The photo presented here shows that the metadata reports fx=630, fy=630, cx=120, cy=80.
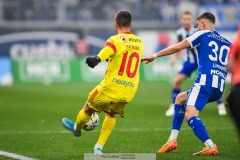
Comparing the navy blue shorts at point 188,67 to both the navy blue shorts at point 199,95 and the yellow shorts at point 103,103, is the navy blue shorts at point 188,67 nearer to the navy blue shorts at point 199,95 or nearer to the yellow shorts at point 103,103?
the navy blue shorts at point 199,95

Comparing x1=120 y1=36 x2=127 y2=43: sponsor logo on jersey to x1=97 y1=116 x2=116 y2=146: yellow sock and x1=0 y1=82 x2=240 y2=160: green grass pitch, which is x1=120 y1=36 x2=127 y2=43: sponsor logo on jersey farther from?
x1=0 y1=82 x2=240 y2=160: green grass pitch

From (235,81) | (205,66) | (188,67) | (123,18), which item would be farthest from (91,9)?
(235,81)

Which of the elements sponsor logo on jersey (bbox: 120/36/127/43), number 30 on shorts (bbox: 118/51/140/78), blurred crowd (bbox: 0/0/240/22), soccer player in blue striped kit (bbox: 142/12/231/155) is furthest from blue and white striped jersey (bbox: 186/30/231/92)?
blurred crowd (bbox: 0/0/240/22)

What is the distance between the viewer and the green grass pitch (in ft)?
30.5

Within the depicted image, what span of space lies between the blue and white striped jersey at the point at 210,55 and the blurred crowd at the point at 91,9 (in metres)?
21.3

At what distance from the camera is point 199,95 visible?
8727mm

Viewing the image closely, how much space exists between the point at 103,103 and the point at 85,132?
3342mm

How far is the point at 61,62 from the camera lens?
24.8 meters

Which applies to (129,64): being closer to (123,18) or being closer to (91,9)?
(123,18)

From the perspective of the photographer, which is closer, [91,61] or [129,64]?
[91,61]

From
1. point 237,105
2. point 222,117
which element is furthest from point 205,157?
point 222,117

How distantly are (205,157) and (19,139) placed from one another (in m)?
3.62

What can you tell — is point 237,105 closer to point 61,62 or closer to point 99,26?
point 61,62

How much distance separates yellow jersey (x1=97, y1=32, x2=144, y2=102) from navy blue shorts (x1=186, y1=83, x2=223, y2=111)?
0.89 meters
